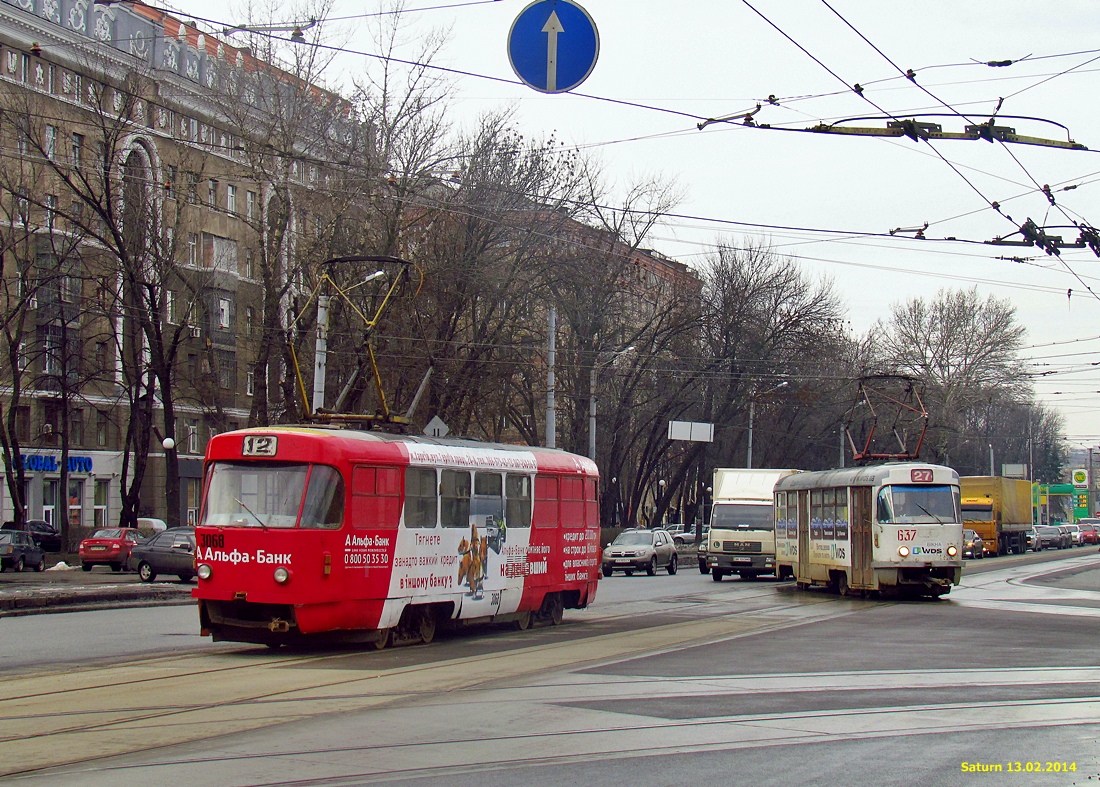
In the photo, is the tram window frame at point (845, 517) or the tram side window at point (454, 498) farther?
the tram window frame at point (845, 517)

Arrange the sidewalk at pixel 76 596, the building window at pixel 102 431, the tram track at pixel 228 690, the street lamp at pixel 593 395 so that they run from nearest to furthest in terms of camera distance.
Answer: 1. the tram track at pixel 228 690
2. the sidewalk at pixel 76 596
3. the street lamp at pixel 593 395
4. the building window at pixel 102 431

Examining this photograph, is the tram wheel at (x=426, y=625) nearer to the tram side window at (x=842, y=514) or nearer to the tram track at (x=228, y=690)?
the tram track at (x=228, y=690)

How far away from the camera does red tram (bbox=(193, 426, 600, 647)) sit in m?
14.5

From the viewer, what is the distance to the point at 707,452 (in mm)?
69125

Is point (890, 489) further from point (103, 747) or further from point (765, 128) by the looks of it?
point (103, 747)

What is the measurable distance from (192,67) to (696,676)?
158 feet

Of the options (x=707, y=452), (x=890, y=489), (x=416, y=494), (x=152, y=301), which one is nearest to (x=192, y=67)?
(x=152, y=301)

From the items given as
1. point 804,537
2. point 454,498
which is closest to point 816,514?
point 804,537

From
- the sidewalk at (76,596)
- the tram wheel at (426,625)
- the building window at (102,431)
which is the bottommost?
the sidewalk at (76,596)

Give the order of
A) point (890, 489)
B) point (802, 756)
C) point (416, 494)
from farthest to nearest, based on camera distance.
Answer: point (890, 489) → point (416, 494) → point (802, 756)

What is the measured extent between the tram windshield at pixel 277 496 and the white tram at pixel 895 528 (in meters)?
14.4

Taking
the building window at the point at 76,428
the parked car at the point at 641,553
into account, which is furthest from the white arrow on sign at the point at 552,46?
the building window at the point at 76,428

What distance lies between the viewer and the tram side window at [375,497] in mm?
15094

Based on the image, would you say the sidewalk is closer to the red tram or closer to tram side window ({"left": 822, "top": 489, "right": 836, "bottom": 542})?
the red tram
